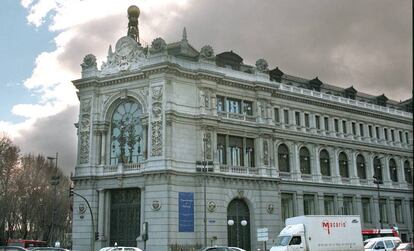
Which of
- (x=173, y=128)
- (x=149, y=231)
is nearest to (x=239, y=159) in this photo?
(x=173, y=128)

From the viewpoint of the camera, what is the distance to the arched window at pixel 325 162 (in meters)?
63.5

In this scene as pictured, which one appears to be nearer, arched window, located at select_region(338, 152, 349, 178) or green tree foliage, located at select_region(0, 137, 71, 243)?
green tree foliage, located at select_region(0, 137, 71, 243)

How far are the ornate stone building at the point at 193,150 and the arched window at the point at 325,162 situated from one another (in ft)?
0.64

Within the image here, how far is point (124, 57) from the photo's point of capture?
54.3 meters

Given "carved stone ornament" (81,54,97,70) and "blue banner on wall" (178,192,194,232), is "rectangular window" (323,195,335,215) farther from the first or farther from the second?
"carved stone ornament" (81,54,97,70)

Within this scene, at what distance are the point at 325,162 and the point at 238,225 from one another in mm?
16893

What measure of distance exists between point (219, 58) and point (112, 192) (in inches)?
755

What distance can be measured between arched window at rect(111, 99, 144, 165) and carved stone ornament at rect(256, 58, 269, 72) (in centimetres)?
1462

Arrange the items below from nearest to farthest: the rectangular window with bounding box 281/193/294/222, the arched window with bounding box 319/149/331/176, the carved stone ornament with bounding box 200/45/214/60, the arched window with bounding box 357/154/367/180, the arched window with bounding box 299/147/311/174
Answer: the carved stone ornament with bounding box 200/45/214/60, the rectangular window with bounding box 281/193/294/222, the arched window with bounding box 299/147/311/174, the arched window with bounding box 319/149/331/176, the arched window with bounding box 357/154/367/180

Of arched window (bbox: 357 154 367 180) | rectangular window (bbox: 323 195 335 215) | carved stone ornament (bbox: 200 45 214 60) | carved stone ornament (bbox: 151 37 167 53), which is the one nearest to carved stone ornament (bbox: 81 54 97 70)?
carved stone ornament (bbox: 151 37 167 53)

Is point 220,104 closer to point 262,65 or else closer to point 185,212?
point 262,65

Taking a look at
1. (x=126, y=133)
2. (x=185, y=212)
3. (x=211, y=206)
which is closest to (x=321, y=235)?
(x=211, y=206)

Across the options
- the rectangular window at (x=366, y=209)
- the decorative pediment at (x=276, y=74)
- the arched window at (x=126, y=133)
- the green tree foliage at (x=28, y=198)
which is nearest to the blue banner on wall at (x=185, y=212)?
the arched window at (x=126, y=133)

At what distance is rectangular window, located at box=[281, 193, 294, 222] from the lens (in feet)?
192
